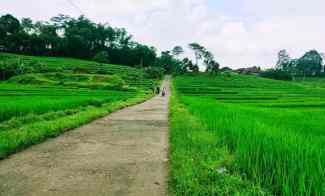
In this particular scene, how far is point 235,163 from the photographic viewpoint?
4.26 m

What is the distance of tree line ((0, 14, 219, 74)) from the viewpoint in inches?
3423

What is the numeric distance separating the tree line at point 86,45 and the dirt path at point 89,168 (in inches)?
3080

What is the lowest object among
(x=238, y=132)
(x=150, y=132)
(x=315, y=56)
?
(x=150, y=132)

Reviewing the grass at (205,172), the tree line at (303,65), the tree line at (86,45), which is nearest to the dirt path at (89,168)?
the grass at (205,172)

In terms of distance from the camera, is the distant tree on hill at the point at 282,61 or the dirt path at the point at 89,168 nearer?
the dirt path at the point at 89,168

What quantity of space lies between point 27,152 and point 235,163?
13.4ft

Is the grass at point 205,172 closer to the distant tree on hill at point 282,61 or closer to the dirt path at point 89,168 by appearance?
the dirt path at point 89,168

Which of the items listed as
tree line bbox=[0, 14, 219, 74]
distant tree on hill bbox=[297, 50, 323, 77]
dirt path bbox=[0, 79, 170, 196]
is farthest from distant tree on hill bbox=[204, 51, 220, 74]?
dirt path bbox=[0, 79, 170, 196]

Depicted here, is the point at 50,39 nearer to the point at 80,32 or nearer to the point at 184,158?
the point at 80,32

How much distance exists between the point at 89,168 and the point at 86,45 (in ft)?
346

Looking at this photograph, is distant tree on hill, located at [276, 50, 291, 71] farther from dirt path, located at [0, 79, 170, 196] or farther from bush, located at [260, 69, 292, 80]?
dirt path, located at [0, 79, 170, 196]

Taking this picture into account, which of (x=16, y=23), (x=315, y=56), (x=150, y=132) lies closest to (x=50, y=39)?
(x=16, y=23)

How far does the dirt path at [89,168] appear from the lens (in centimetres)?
358

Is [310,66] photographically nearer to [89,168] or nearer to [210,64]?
[210,64]
